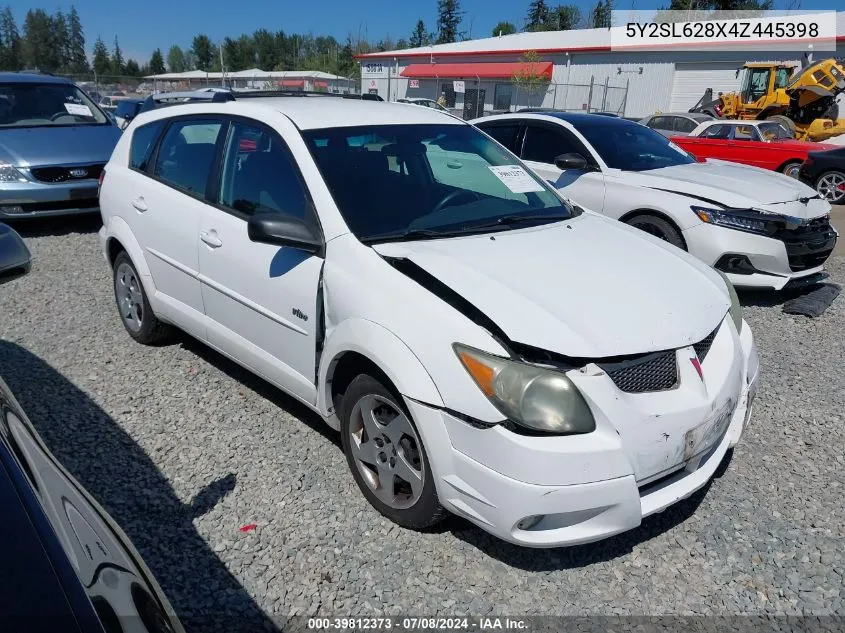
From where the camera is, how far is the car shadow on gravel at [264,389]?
12.0 ft

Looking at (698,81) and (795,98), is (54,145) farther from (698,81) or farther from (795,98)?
(698,81)

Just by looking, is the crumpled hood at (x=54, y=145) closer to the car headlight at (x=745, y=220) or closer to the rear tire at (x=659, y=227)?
the rear tire at (x=659, y=227)

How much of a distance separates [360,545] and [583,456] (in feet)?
3.55

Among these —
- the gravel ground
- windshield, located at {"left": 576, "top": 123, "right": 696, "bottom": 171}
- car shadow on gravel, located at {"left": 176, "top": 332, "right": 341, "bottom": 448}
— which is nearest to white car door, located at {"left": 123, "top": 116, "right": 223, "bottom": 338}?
car shadow on gravel, located at {"left": 176, "top": 332, "right": 341, "bottom": 448}

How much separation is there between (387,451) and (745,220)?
4.47 m

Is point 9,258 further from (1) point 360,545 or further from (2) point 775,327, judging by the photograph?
(2) point 775,327

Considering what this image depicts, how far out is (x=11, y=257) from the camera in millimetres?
2762

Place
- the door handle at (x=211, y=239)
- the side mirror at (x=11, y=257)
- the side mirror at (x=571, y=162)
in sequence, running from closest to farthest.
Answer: the side mirror at (x=11, y=257) → the door handle at (x=211, y=239) → the side mirror at (x=571, y=162)

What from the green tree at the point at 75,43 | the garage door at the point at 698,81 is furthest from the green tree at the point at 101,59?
the garage door at the point at 698,81

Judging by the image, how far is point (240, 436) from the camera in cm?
356

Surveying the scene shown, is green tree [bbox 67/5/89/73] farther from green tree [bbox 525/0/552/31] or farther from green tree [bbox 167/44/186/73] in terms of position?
green tree [bbox 525/0/552/31]

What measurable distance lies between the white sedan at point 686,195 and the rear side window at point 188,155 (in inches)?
141

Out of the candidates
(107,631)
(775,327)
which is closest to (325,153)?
(107,631)

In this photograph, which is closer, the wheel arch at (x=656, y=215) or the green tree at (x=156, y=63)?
the wheel arch at (x=656, y=215)
